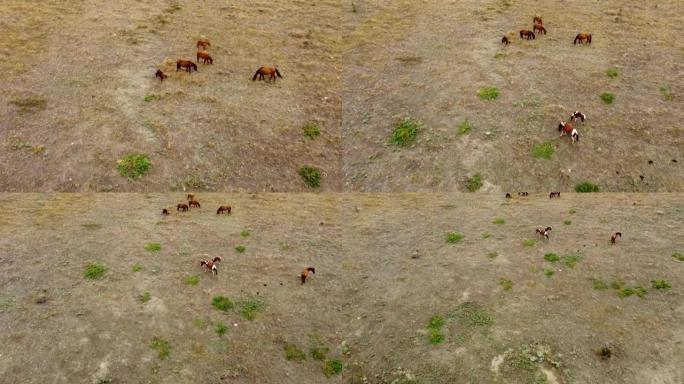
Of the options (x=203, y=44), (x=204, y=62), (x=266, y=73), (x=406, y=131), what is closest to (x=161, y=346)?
(x=406, y=131)

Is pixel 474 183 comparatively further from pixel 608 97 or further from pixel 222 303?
pixel 222 303

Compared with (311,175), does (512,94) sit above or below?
above

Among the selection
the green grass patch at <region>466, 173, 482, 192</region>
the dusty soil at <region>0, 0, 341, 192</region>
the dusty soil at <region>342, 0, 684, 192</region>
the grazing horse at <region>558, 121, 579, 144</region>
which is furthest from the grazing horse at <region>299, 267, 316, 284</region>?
the grazing horse at <region>558, 121, 579, 144</region>

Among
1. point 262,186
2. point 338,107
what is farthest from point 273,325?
point 338,107

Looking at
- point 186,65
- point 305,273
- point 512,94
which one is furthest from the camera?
point 186,65

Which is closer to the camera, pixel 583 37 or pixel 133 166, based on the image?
pixel 133 166

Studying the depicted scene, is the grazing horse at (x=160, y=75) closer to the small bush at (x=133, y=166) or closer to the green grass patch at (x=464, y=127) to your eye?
the small bush at (x=133, y=166)

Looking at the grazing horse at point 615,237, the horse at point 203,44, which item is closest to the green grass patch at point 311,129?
the horse at point 203,44

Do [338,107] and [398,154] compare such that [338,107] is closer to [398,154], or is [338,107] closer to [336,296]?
[398,154]
